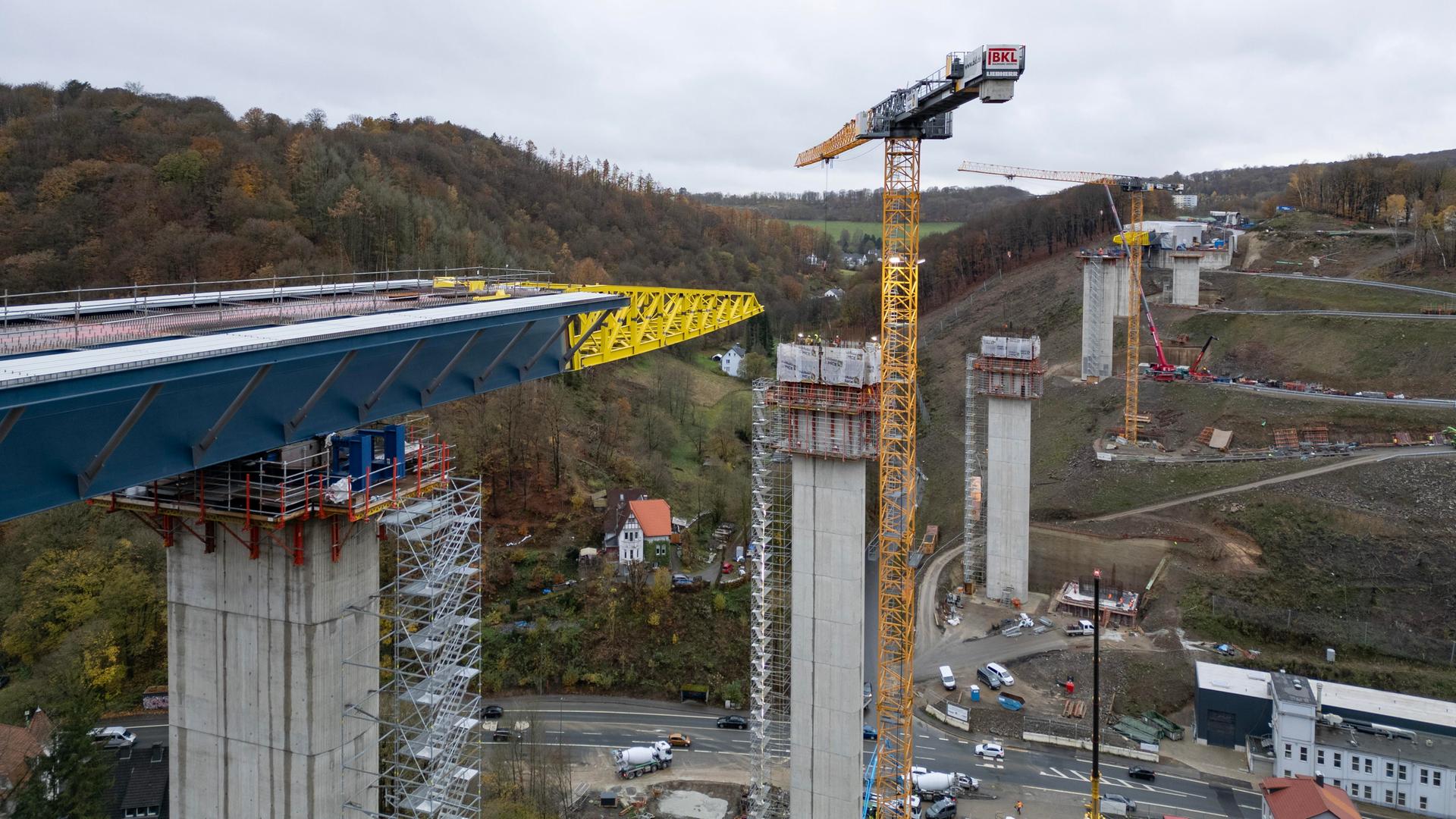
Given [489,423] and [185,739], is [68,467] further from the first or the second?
[489,423]

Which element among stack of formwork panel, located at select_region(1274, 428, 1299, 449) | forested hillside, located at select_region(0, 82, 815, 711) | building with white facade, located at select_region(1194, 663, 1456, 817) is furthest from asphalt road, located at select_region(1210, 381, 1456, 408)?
forested hillside, located at select_region(0, 82, 815, 711)

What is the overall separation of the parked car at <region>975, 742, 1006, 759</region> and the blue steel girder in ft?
80.9

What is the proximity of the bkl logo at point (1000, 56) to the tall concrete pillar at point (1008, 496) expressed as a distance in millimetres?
22670

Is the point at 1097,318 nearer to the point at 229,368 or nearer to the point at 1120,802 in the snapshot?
the point at 1120,802

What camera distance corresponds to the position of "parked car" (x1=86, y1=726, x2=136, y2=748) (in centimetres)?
3400

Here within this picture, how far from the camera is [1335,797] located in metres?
29.0

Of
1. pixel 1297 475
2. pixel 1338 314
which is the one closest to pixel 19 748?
pixel 1297 475

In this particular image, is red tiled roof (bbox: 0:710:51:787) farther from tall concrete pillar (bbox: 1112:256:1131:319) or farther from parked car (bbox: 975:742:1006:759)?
tall concrete pillar (bbox: 1112:256:1131:319)

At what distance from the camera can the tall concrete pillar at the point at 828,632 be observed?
27906 millimetres

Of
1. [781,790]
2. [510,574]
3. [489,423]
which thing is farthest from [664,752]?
[489,423]

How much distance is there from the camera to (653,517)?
48281 millimetres

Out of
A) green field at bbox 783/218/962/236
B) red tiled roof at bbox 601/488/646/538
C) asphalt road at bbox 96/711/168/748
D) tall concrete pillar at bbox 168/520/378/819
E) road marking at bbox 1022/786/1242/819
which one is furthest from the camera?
green field at bbox 783/218/962/236

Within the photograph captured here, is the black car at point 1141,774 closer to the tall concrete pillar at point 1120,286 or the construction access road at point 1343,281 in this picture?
the tall concrete pillar at point 1120,286

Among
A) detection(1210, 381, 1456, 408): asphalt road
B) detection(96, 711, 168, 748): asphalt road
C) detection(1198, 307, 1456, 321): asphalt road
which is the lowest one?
detection(96, 711, 168, 748): asphalt road
